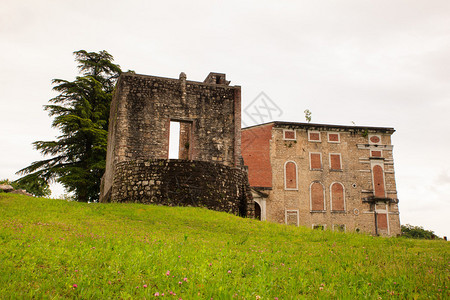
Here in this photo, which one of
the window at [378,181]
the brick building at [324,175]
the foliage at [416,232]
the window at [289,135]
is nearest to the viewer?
the brick building at [324,175]

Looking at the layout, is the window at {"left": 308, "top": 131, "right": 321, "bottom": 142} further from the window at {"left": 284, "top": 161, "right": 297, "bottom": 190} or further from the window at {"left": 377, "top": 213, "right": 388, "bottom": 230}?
the window at {"left": 377, "top": 213, "right": 388, "bottom": 230}

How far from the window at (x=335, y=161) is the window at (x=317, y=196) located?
2.14 m

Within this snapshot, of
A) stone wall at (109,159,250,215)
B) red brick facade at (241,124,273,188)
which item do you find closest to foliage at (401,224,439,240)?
red brick facade at (241,124,273,188)

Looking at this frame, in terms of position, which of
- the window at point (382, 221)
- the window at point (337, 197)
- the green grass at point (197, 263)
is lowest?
the green grass at point (197, 263)

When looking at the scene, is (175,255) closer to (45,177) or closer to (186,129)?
(186,129)

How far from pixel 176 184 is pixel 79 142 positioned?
1423 cm

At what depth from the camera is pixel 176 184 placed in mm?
15750

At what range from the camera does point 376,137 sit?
35.7m

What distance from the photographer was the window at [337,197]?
33456mm

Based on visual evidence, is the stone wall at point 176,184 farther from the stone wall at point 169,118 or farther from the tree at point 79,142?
the tree at point 79,142

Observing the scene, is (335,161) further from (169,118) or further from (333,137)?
(169,118)

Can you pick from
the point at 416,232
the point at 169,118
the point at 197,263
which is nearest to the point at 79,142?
the point at 169,118

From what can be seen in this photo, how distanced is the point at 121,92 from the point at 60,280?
47.5 ft

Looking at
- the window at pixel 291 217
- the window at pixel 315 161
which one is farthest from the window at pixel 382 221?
the window at pixel 291 217
